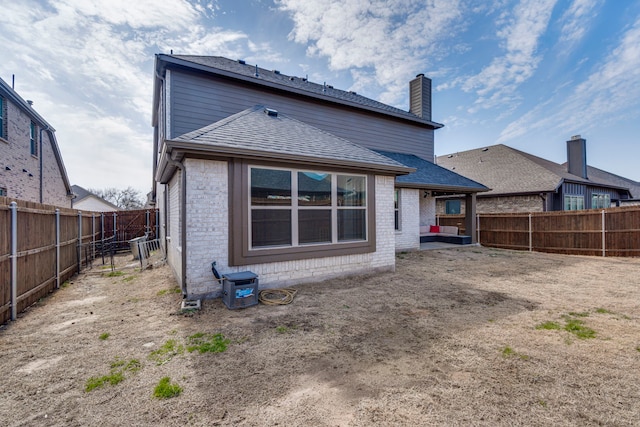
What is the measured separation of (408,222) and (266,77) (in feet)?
26.2

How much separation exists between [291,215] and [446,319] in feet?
11.4

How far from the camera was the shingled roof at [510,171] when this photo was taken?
15.3 m

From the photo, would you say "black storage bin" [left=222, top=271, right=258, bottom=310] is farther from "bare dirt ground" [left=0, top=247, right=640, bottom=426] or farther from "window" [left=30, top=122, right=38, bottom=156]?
"window" [left=30, top=122, right=38, bottom=156]

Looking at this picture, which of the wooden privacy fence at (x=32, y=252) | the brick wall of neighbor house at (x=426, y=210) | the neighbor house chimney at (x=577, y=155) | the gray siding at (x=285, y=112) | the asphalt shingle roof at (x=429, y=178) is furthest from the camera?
the neighbor house chimney at (x=577, y=155)

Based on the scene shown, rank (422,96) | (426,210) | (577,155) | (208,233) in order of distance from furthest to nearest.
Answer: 1. (577,155)
2. (422,96)
3. (426,210)
4. (208,233)

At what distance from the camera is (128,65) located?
952 centimetres

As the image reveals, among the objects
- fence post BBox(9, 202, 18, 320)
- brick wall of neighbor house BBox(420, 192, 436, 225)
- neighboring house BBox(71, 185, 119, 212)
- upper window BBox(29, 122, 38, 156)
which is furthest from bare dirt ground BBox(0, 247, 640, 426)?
neighboring house BBox(71, 185, 119, 212)

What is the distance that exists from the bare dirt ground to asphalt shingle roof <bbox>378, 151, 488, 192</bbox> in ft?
19.3

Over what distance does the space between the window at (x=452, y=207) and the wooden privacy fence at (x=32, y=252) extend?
1861cm

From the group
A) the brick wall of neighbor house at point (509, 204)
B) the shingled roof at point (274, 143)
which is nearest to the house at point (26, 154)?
the shingled roof at point (274, 143)

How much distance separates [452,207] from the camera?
17969 millimetres

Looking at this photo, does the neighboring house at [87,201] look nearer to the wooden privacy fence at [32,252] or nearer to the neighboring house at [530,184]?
the wooden privacy fence at [32,252]

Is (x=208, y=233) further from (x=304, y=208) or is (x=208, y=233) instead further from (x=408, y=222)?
(x=408, y=222)

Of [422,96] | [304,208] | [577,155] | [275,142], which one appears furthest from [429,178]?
[577,155]
